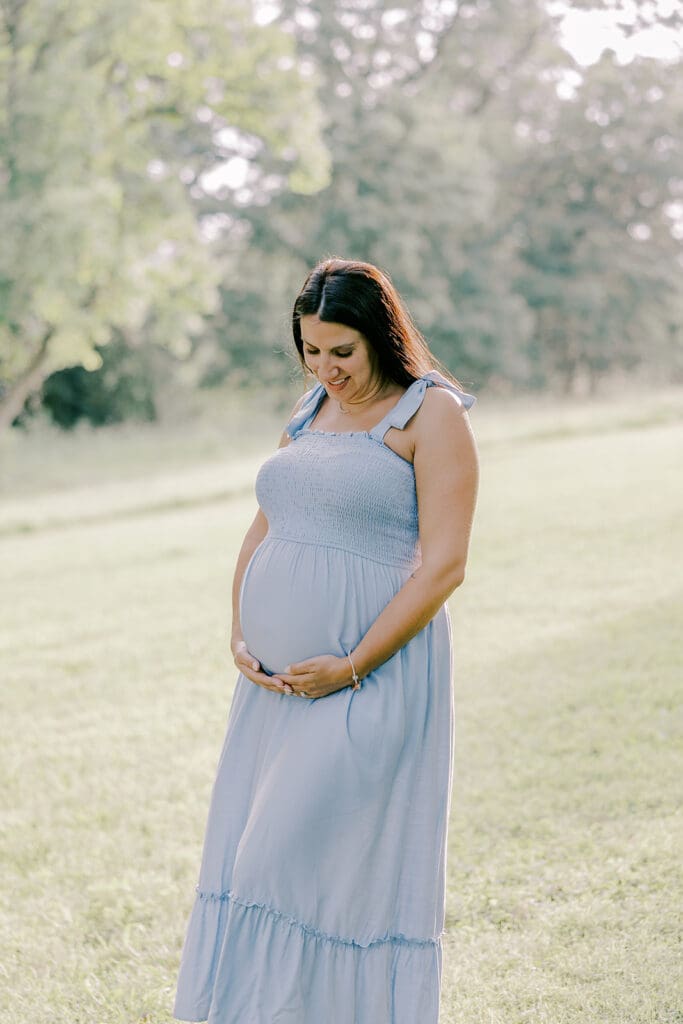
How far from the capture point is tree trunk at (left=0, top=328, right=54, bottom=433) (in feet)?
72.7

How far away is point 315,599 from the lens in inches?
→ 111

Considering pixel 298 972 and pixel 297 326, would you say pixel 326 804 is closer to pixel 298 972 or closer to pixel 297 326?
pixel 298 972

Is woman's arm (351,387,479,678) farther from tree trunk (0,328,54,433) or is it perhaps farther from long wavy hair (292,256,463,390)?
tree trunk (0,328,54,433)

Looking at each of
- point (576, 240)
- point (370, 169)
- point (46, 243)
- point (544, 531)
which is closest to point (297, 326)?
point (544, 531)

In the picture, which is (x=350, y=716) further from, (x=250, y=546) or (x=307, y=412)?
(x=307, y=412)

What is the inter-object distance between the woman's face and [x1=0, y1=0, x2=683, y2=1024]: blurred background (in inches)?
9.7

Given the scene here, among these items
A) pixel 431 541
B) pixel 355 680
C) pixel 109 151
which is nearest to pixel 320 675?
pixel 355 680

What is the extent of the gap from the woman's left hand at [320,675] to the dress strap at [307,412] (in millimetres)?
634

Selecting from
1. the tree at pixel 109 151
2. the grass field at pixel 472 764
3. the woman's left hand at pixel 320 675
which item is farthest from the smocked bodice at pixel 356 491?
the tree at pixel 109 151

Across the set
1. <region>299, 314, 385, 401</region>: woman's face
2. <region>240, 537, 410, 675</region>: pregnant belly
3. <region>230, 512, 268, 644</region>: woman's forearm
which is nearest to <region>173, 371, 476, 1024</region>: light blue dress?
<region>240, 537, 410, 675</region>: pregnant belly

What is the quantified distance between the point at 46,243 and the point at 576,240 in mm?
25169

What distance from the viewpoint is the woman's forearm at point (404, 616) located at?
8.82 feet

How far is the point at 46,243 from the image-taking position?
1873cm

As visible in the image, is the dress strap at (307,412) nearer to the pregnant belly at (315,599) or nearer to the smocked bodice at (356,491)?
the smocked bodice at (356,491)
